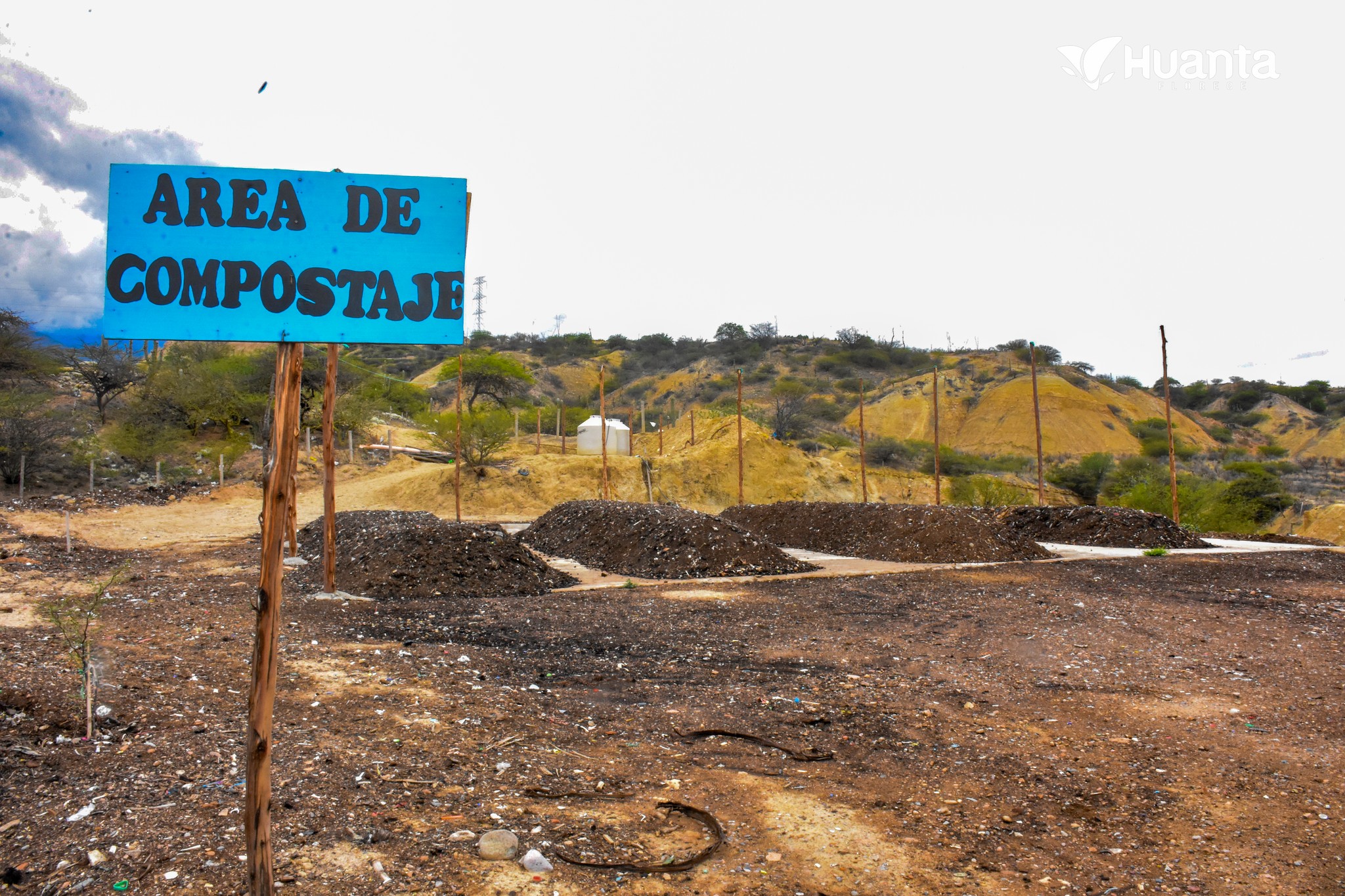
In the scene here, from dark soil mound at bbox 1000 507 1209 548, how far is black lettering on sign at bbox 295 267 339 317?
15.1 m

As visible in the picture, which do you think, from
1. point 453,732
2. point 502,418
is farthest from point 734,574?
point 502,418

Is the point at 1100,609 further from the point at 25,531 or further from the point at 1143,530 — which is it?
the point at 25,531

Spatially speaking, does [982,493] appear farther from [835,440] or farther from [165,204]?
[165,204]

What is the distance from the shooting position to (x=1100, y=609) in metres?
9.09

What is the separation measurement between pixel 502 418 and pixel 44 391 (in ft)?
51.0

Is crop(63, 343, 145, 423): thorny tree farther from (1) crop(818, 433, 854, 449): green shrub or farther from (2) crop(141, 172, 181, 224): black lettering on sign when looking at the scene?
(2) crop(141, 172, 181, 224): black lettering on sign

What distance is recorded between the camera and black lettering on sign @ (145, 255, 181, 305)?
2377mm

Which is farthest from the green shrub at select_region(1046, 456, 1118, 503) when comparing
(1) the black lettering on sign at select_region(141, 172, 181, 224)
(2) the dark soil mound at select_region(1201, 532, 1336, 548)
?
(1) the black lettering on sign at select_region(141, 172, 181, 224)

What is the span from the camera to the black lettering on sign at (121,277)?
92.0 inches

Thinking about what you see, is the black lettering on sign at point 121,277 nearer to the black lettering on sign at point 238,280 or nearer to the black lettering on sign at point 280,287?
the black lettering on sign at point 238,280

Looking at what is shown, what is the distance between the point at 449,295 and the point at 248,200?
65 cm

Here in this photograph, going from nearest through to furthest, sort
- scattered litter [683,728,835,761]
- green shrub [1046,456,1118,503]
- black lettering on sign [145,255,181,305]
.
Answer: black lettering on sign [145,255,181,305] → scattered litter [683,728,835,761] → green shrub [1046,456,1118,503]

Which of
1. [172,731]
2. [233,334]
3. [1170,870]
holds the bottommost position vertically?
[1170,870]

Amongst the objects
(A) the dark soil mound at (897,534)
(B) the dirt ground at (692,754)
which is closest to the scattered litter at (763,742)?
(B) the dirt ground at (692,754)
